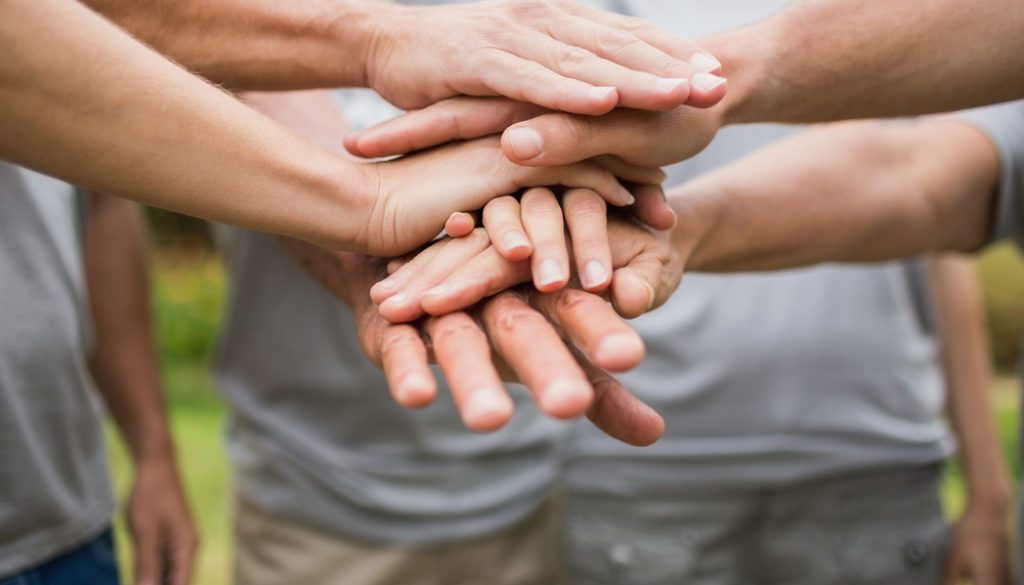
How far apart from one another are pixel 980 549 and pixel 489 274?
1.50m

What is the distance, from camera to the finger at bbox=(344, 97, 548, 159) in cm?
164

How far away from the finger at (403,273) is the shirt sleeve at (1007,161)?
47.4 inches

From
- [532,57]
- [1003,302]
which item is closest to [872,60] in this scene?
[532,57]

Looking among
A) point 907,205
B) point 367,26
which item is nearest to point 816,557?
point 907,205

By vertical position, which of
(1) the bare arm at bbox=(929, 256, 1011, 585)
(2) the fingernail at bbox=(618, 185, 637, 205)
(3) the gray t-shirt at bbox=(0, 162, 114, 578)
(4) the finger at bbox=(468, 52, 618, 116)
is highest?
(4) the finger at bbox=(468, 52, 618, 116)

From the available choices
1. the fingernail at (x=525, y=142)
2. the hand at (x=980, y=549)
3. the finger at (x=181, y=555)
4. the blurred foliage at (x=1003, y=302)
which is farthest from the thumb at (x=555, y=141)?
the blurred foliage at (x=1003, y=302)

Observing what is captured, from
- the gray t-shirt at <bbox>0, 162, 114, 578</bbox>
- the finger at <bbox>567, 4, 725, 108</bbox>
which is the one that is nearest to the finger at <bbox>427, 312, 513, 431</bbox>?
the finger at <bbox>567, 4, 725, 108</bbox>

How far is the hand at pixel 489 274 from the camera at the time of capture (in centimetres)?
139

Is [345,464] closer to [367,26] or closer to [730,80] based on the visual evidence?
[367,26]

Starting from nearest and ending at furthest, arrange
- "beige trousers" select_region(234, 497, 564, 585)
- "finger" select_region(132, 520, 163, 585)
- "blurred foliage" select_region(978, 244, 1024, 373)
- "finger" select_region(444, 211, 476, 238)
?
"finger" select_region(444, 211, 476, 238)
"finger" select_region(132, 520, 163, 585)
"beige trousers" select_region(234, 497, 564, 585)
"blurred foliage" select_region(978, 244, 1024, 373)

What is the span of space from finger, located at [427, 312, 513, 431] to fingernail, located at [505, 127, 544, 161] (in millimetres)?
256

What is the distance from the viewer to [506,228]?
1.47 m

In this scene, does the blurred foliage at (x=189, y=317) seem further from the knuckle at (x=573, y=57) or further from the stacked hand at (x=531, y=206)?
the knuckle at (x=573, y=57)

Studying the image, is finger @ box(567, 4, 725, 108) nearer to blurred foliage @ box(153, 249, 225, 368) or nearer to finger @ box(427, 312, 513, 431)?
finger @ box(427, 312, 513, 431)
